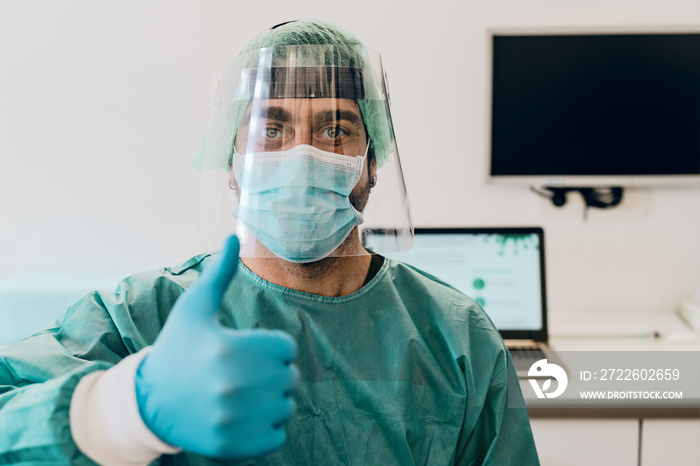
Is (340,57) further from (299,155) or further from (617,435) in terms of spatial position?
(617,435)

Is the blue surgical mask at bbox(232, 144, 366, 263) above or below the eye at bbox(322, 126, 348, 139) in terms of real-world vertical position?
below

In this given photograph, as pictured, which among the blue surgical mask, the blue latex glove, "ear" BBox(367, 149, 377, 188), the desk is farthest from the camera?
the desk

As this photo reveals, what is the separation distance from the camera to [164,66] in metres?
2.02

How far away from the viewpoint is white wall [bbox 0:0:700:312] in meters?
2.01

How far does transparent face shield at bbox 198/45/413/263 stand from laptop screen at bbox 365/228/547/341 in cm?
99

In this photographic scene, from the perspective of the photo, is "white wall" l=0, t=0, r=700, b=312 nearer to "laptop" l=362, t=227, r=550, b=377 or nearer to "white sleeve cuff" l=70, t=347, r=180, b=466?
"laptop" l=362, t=227, r=550, b=377

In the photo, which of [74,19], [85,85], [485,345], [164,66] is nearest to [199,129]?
[164,66]

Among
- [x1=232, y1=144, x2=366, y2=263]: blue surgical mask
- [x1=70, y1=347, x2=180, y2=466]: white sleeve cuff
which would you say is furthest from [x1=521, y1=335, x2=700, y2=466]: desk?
[x1=70, y1=347, x2=180, y2=466]: white sleeve cuff

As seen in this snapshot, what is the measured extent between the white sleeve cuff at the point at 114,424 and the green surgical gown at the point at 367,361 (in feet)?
0.72

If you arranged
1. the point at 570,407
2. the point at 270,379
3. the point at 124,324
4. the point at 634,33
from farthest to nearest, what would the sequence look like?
the point at 634,33 < the point at 570,407 < the point at 124,324 < the point at 270,379

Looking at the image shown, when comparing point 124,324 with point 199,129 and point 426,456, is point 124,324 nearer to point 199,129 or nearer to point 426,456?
point 426,456

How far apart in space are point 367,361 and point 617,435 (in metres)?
0.99

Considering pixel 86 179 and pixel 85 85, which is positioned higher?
pixel 85 85

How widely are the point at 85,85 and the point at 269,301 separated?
146 centimetres
